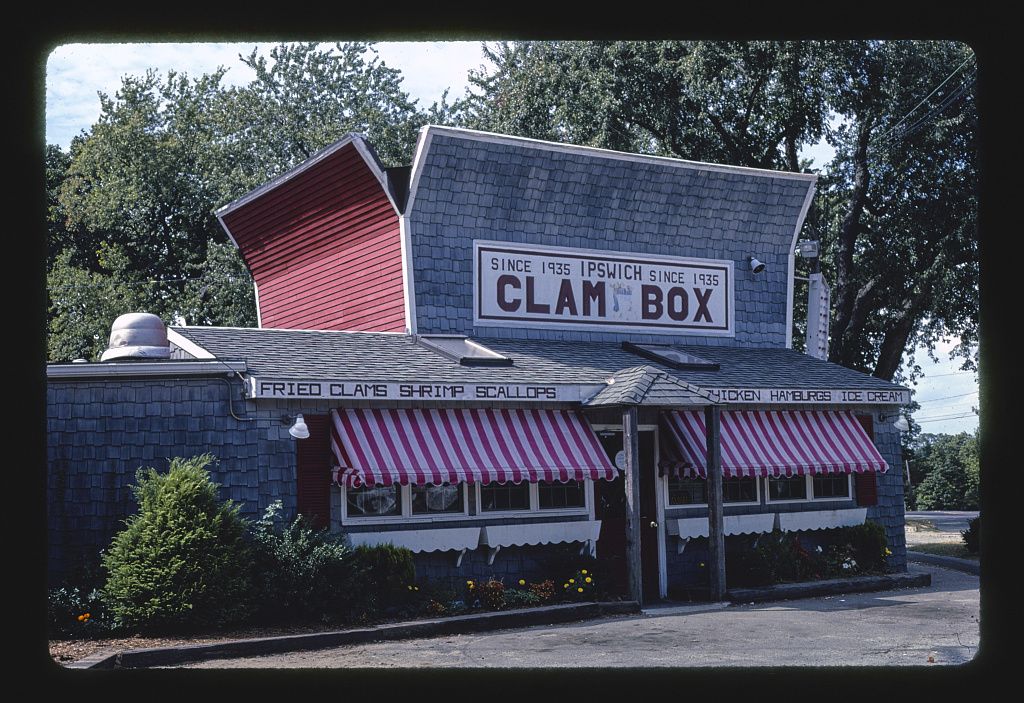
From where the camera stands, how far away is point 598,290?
17.5 meters

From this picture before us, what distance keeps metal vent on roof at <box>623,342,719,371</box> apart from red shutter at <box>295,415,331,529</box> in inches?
234

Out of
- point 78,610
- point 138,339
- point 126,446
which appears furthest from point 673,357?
point 78,610

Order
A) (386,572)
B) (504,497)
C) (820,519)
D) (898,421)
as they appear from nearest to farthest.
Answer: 1. (386,572)
2. (504,497)
3. (820,519)
4. (898,421)

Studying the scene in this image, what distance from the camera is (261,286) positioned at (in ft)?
65.7

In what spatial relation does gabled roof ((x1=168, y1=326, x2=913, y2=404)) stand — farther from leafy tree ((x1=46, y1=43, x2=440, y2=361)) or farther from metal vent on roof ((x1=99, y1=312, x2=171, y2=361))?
leafy tree ((x1=46, y1=43, x2=440, y2=361))

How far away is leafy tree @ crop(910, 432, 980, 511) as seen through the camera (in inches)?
1645

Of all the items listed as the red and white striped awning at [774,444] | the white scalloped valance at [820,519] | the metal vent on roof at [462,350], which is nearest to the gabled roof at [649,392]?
the red and white striped awning at [774,444]

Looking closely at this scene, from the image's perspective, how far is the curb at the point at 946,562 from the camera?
19.0m

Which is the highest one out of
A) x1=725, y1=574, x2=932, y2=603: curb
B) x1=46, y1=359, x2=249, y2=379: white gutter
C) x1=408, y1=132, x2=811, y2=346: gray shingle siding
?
x1=408, y1=132, x2=811, y2=346: gray shingle siding

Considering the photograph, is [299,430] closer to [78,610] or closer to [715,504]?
[78,610]

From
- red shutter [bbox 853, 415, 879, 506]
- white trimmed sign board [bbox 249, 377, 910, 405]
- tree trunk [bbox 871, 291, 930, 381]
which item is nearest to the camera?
white trimmed sign board [bbox 249, 377, 910, 405]

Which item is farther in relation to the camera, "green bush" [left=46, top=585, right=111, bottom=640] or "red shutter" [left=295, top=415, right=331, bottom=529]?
"red shutter" [left=295, top=415, right=331, bottom=529]

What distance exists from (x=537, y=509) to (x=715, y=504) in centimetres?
245

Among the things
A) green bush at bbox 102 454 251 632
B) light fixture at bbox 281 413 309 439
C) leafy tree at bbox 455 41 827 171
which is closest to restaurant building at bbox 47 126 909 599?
light fixture at bbox 281 413 309 439
